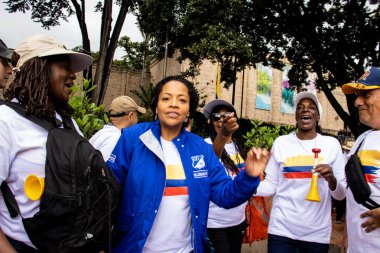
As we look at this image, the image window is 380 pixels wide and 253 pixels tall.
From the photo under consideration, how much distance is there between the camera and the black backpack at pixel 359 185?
2.35 m

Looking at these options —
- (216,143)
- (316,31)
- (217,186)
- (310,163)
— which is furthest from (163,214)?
(316,31)

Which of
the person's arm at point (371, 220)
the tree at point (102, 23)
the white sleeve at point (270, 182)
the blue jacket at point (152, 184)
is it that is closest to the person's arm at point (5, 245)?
the blue jacket at point (152, 184)

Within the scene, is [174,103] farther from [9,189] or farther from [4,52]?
[4,52]

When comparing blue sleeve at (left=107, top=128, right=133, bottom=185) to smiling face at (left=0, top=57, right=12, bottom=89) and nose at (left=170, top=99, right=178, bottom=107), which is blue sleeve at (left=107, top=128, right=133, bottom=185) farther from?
smiling face at (left=0, top=57, right=12, bottom=89)

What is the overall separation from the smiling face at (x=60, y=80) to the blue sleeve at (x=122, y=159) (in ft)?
1.44

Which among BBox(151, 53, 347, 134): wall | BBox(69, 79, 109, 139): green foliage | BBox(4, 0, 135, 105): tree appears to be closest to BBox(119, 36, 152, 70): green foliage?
BBox(151, 53, 347, 134): wall

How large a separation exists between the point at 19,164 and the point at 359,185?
2.06 m

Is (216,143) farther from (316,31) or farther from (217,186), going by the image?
(316,31)

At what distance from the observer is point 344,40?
45.8 feet

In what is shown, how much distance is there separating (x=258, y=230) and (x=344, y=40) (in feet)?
38.9

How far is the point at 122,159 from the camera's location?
2.12 m

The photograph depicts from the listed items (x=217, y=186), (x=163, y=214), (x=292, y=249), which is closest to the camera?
(x=163, y=214)

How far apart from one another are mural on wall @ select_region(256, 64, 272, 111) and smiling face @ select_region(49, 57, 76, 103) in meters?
33.0

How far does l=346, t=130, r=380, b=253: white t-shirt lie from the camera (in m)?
2.37
